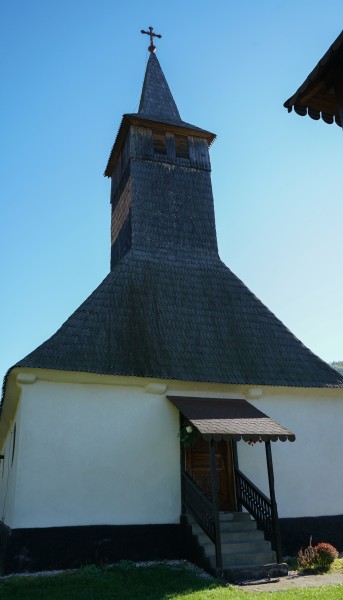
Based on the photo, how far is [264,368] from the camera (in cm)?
1256

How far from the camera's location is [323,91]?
5.63m

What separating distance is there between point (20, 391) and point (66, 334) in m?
1.64

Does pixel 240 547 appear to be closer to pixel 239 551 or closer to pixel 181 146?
pixel 239 551

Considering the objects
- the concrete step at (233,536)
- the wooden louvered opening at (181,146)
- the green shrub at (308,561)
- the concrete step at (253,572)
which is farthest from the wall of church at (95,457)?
the wooden louvered opening at (181,146)

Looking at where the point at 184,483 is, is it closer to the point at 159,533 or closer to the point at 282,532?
the point at 159,533

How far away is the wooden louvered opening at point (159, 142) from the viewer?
17.5 meters

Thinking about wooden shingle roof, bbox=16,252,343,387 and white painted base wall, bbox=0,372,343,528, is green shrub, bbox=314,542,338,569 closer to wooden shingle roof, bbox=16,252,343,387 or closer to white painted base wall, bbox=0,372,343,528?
white painted base wall, bbox=0,372,343,528

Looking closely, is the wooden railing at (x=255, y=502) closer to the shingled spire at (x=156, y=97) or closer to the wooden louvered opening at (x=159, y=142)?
the wooden louvered opening at (x=159, y=142)

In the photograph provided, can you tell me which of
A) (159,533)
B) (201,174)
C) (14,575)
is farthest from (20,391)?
(201,174)

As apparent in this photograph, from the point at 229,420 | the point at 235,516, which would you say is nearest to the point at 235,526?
the point at 235,516

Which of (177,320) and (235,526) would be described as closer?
(235,526)

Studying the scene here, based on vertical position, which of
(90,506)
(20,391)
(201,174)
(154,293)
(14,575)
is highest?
(201,174)

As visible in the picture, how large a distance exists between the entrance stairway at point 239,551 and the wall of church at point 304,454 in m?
1.71

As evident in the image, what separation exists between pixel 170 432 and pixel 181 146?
36.1 ft
